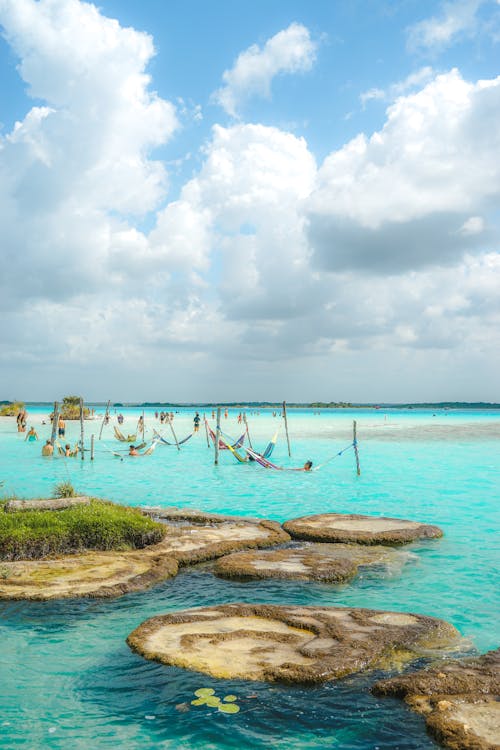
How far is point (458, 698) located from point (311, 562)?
428 centimetres

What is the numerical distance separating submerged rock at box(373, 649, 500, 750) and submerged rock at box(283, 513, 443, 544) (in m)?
5.24

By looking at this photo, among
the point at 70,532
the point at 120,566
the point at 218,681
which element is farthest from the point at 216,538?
the point at 218,681

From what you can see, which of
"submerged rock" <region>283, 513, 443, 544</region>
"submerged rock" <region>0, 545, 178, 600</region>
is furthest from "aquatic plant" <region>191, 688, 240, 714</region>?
"submerged rock" <region>283, 513, 443, 544</region>

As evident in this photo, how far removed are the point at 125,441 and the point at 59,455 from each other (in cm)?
714

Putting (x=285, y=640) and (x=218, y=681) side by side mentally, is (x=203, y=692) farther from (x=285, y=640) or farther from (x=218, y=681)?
(x=285, y=640)

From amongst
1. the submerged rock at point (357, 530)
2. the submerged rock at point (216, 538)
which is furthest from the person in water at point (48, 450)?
the submerged rock at point (357, 530)

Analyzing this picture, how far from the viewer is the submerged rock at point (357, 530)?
10125 mm

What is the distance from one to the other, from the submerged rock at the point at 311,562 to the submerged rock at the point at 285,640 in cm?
154

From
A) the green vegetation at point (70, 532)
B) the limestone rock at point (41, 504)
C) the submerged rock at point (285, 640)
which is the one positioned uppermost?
the limestone rock at point (41, 504)

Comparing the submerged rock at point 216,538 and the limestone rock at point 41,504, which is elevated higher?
the limestone rock at point 41,504

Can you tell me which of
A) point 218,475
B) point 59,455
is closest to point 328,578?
point 218,475

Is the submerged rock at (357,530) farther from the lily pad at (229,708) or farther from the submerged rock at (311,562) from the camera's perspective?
the lily pad at (229,708)

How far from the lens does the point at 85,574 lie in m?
7.61

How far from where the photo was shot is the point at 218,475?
20.9 metres
